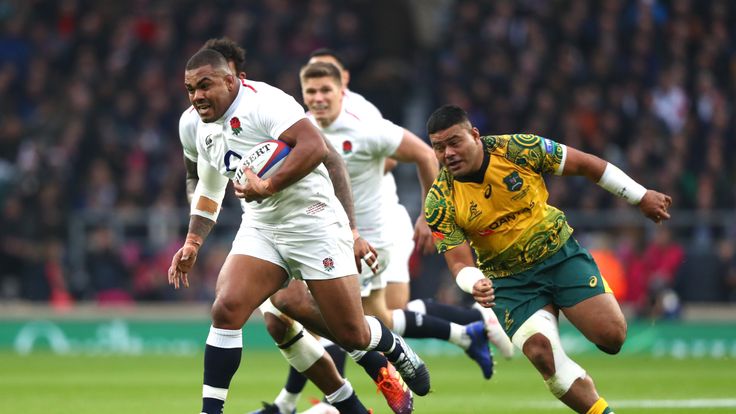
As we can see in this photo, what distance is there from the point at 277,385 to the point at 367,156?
13.4ft

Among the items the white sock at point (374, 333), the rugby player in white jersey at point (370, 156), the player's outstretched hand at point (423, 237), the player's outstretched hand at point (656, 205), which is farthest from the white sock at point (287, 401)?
the player's outstretched hand at point (656, 205)

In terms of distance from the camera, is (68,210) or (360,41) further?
(360,41)

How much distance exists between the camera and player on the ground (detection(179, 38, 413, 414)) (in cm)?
761

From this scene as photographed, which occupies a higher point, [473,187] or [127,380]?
[473,187]

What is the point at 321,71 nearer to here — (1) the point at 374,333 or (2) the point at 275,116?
(2) the point at 275,116

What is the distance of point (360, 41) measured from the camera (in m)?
20.9

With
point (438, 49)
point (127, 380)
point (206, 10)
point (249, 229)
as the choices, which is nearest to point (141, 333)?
point (127, 380)

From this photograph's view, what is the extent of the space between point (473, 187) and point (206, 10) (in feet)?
47.4

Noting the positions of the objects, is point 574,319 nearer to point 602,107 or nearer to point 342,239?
point 342,239

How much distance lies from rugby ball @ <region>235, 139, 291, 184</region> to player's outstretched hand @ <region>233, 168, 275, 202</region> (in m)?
0.15

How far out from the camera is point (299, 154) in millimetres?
7125

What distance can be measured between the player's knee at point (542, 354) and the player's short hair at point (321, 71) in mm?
2819

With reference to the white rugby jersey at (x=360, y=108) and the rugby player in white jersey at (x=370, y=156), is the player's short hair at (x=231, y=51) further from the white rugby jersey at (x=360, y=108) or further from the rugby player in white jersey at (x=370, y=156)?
the white rugby jersey at (x=360, y=108)

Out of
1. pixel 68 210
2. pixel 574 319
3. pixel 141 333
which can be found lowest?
pixel 141 333
